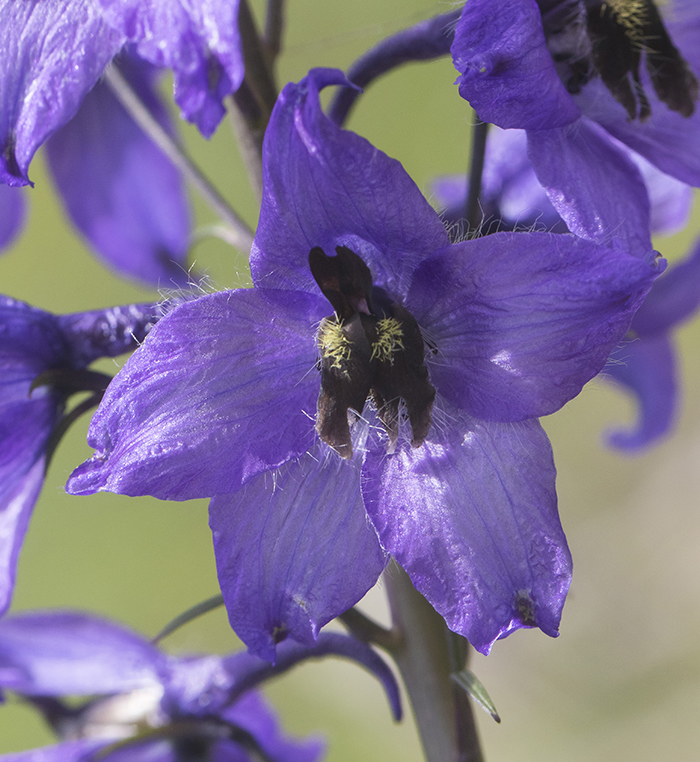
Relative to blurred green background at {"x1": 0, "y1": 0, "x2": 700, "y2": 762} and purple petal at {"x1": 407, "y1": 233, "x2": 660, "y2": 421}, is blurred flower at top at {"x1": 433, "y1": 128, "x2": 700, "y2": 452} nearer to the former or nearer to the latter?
purple petal at {"x1": 407, "y1": 233, "x2": 660, "y2": 421}

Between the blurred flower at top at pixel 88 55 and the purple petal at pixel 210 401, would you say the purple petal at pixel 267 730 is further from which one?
the blurred flower at top at pixel 88 55

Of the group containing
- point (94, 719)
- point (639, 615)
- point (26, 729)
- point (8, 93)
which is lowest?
point (639, 615)

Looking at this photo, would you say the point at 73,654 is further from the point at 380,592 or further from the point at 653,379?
the point at 380,592

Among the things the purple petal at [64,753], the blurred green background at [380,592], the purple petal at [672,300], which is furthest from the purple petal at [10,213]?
the blurred green background at [380,592]

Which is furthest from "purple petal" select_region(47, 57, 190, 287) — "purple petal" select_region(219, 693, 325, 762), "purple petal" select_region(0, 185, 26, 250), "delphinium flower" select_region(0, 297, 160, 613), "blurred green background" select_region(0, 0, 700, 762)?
"blurred green background" select_region(0, 0, 700, 762)

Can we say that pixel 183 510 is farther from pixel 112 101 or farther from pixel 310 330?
pixel 310 330

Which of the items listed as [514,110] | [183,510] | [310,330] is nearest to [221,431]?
[310,330]
